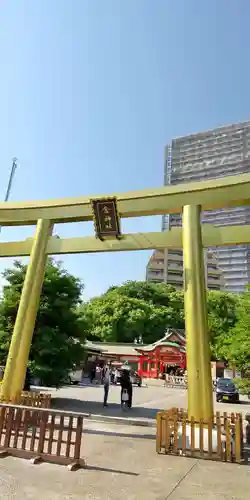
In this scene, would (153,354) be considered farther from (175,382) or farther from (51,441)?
(51,441)

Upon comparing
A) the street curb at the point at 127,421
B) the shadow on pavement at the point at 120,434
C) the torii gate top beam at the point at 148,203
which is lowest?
the shadow on pavement at the point at 120,434

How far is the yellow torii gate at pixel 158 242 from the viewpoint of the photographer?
810cm

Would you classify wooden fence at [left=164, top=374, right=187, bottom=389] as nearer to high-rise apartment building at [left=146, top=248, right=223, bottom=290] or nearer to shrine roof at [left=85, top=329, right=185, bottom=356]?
shrine roof at [left=85, top=329, right=185, bottom=356]

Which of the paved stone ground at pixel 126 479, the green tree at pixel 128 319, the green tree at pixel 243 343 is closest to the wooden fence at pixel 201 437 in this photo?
the paved stone ground at pixel 126 479

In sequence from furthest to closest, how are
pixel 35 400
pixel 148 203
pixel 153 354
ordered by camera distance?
pixel 153 354, pixel 148 203, pixel 35 400

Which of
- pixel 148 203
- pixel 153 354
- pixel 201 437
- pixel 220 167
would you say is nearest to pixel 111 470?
pixel 201 437

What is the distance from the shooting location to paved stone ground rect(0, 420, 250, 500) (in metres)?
4.64

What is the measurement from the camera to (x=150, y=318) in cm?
4909

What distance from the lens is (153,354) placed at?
3669cm

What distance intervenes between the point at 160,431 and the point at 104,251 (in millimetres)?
4940

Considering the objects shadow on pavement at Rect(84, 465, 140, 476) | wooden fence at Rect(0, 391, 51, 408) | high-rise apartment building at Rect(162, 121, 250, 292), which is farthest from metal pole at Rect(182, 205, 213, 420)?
high-rise apartment building at Rect(162, 121, 250, 292)

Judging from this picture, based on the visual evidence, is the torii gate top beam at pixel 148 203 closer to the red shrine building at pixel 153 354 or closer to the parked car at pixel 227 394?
the parked car at pixel 227 394

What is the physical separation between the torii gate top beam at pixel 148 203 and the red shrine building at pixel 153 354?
2414 centimetres

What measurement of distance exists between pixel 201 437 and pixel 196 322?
237cm
